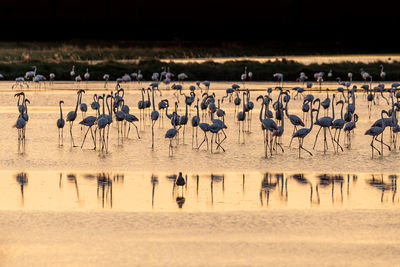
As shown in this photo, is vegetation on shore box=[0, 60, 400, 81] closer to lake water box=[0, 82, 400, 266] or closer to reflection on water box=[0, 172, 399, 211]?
lake water box=[0, 82, 400, 266]

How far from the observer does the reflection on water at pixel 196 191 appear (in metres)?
11.6

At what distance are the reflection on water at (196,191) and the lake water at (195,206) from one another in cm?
2

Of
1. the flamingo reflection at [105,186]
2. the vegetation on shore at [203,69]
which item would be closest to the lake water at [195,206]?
the flamingo reflection at [105,186]

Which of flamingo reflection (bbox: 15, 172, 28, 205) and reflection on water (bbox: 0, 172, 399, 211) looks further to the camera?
flamingo reflection (bbox: 15, 172, 28, 205)

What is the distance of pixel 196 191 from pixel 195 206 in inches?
38.2

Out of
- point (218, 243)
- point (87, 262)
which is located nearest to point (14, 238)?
point (87, 262)

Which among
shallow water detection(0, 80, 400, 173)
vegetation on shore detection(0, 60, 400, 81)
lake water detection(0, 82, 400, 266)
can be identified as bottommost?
lake water detection(0, 82, 400, 266)

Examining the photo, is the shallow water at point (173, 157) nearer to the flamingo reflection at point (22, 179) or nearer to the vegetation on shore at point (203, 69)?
the flamingo reflection at point (22, 179)

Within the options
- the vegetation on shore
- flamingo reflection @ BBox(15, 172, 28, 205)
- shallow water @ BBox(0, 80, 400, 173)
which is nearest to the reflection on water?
flamingo reflection @ BBox(15, 172, 28, 205)

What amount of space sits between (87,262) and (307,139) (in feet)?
33.9

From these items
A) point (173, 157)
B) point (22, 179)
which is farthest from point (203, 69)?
point (22, 179)

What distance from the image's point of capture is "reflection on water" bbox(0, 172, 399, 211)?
38.0 feet

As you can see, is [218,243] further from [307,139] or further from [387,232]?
[307,139]

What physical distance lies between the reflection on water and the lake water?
0.6 inches
